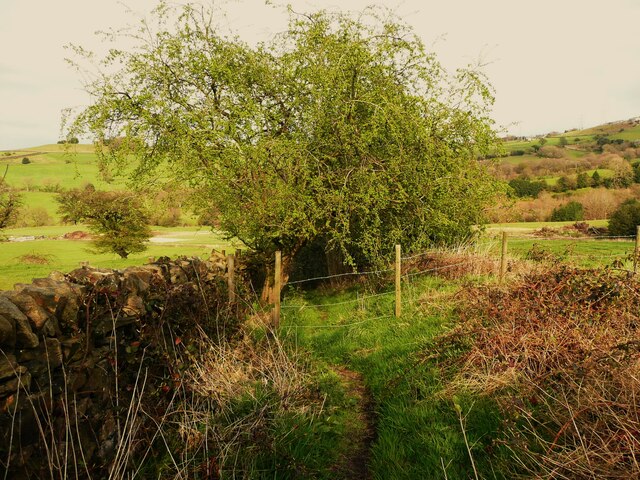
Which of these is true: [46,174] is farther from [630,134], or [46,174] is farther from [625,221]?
[630,134]

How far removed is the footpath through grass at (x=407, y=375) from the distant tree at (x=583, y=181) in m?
45.9

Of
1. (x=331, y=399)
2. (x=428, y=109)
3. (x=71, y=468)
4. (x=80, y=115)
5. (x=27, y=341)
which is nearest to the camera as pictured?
(x=27, y=341)

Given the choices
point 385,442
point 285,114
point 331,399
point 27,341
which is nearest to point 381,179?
point 285,114

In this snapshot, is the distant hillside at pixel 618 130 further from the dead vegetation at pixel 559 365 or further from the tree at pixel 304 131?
the dead vegetation at pixel 559 365

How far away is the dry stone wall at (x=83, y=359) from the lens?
3.21 m

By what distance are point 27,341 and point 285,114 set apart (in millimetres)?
10334

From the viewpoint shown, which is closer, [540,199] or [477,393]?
[477,393]

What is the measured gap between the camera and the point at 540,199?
42.8 metres

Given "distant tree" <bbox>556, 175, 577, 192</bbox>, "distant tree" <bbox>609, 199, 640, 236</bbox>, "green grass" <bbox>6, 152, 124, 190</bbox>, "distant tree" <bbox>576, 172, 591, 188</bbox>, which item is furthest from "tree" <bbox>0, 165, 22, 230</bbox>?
"distant tree" <bbox>576, 172, 591, 188</bbox>

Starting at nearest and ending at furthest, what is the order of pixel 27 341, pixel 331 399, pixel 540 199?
1. pixel 27 341
2. pixel 331 399
3. pixel 540 199

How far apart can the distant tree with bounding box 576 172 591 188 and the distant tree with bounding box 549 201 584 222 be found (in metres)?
12.1

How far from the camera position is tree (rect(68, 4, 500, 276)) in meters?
10.6

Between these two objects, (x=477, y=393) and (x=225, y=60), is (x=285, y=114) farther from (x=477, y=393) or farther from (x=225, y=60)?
(x=477, y=393)

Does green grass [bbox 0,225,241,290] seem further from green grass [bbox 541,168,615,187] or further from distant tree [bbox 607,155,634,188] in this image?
distant tree [bbox 607,155,634,188]
